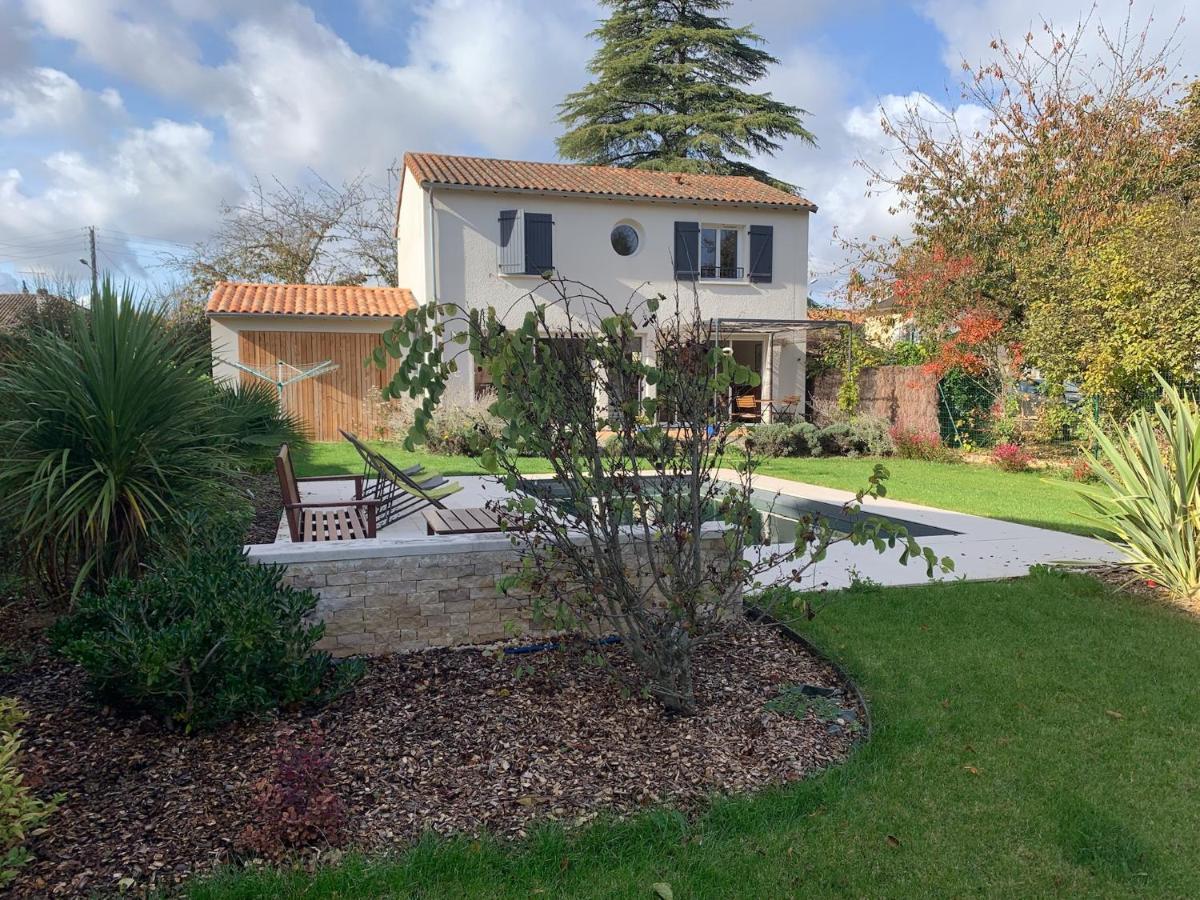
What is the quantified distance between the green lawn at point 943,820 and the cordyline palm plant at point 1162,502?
1573mm

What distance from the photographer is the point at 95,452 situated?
14.0 feet

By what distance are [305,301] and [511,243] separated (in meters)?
5.29

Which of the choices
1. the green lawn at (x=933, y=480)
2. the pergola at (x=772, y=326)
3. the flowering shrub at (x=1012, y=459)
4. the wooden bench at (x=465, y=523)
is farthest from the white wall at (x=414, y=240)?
the wooden bench at (x=465, y=523)

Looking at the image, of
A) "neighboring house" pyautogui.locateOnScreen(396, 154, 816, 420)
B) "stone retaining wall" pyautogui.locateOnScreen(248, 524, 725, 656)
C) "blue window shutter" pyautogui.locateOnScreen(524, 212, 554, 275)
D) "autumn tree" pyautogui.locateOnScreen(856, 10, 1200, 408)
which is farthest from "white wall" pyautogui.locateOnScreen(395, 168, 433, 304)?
"stone retaining wall" pyautogui.locateOnScreen(248, 524, 725, 656)

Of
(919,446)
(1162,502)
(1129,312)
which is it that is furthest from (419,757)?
(919,446)

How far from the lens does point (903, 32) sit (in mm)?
11250

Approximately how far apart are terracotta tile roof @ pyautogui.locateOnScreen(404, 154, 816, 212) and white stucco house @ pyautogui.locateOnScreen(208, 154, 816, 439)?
49 millimetres

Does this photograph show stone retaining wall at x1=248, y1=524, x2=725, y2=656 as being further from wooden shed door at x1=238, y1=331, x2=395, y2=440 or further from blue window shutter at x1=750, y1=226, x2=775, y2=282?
blue window shutter at x1=750, y1=226, x2=775, y2=282

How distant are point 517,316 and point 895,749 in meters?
15.7

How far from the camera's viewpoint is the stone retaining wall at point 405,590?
13.7 ft

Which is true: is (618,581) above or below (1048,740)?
above

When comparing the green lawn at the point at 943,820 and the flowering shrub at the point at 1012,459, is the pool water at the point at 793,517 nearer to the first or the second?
the green lawn at the point at 943,820

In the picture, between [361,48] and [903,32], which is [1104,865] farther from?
[361,48]

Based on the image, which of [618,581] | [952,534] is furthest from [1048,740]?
[952,534]
